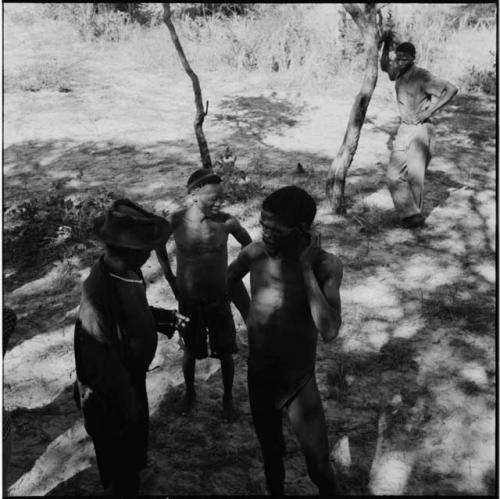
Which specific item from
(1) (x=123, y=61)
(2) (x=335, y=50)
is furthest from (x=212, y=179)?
(1) (x=123, y=61)

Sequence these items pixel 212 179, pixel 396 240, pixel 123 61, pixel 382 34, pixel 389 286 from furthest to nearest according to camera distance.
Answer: pixel 123 61, pixel 382 34, pixel 396 240, pixel 389 286, pixel 212 179

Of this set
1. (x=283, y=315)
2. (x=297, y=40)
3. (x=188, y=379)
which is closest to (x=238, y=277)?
(x=283, y=315)

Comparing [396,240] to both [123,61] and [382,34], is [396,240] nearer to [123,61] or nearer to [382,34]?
[382,34]

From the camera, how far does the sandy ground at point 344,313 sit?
3.63 m

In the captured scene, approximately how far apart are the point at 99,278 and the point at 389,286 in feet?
12.1

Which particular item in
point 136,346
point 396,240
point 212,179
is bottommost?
point 396,240

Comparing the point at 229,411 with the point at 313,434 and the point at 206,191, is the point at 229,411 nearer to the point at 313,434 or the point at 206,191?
the point at 313,434

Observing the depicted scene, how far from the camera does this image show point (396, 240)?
6637 mm

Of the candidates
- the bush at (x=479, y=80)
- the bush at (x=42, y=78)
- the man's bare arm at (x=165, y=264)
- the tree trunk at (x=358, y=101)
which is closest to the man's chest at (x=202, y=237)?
the man's bare arm at (x=165, y=264)

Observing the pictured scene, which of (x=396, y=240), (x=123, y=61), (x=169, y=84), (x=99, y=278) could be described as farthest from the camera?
(x=123, y=61)

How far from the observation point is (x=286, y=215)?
9.16ft

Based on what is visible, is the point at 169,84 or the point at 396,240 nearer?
the point at 396,240

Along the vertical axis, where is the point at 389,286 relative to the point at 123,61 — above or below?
below

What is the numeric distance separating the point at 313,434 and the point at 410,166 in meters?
4.53
